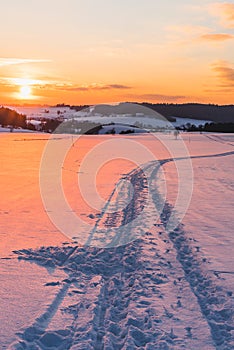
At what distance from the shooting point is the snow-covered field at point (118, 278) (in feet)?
12.7

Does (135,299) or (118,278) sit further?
(118,278)

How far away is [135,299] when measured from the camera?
466 cm

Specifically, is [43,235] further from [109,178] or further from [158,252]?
[109,178]

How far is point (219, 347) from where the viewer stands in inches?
145

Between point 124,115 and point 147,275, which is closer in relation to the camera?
point 147,275

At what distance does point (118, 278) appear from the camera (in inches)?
209

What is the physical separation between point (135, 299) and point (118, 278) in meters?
0.68

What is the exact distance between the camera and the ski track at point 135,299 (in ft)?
12.4

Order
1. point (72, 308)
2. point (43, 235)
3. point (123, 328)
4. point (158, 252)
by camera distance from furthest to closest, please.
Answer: point (43, 235) → point (158, 252) → point (72, 308) → point (123, 328)

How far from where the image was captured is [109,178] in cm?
1538

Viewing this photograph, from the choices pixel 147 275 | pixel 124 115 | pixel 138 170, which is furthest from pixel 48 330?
pixel 124 115

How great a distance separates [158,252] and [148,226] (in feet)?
5.31

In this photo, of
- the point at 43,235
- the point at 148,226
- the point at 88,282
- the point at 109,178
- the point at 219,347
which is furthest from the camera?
the point at 109,178

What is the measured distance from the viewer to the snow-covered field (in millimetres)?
3867
